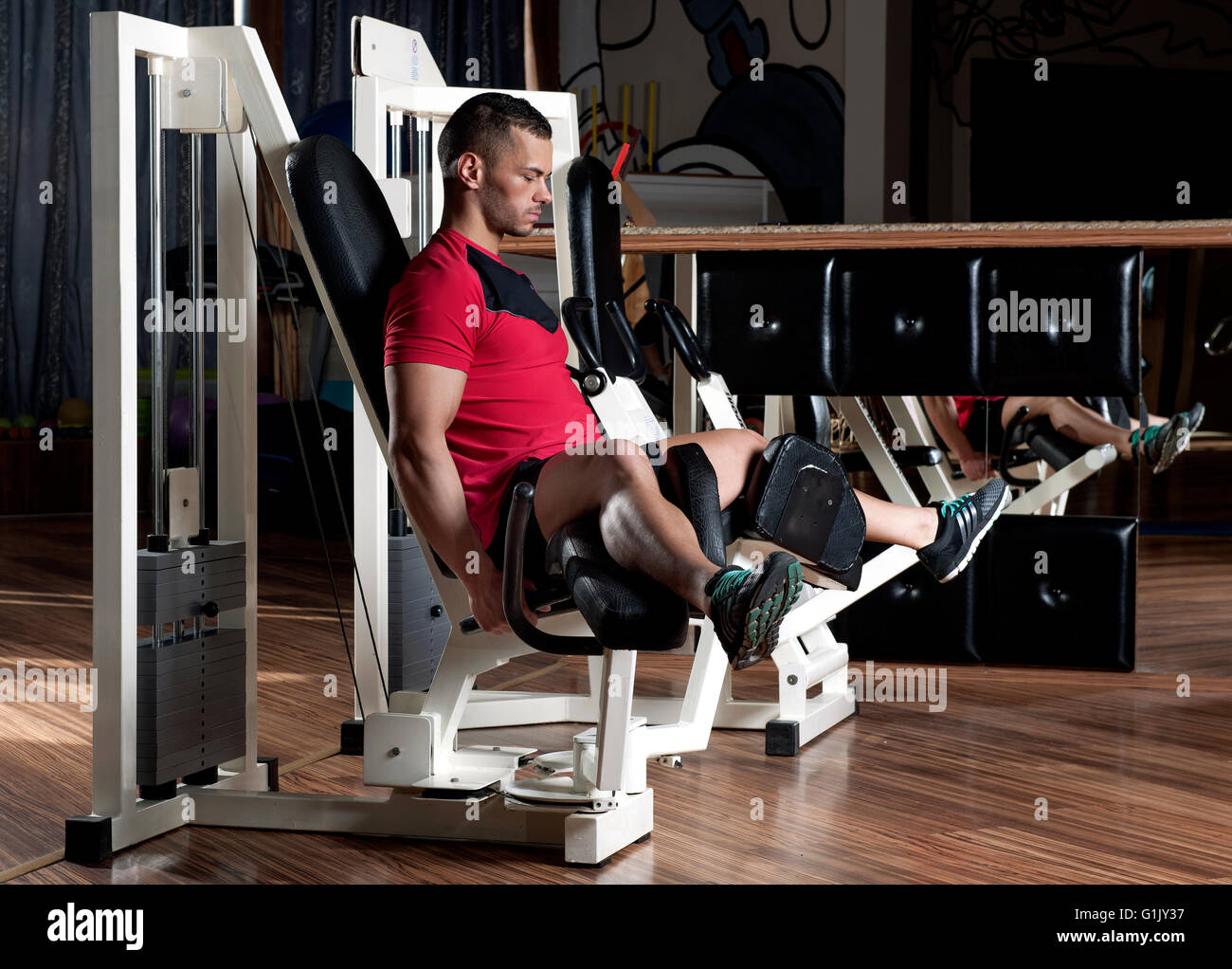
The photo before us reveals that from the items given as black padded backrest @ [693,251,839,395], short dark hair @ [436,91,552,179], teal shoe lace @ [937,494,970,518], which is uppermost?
short dark hair @ [436,91,552,179]

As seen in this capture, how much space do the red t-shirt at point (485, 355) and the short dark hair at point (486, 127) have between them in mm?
105

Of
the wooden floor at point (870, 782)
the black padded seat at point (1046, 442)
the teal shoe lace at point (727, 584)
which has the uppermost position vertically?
the black padded seat at point (1046, 442)

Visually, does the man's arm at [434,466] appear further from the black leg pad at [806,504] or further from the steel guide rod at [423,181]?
the steel guide rod at [423,181]

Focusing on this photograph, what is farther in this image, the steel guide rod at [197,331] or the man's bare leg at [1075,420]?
the man's bare leg at [1075,420]

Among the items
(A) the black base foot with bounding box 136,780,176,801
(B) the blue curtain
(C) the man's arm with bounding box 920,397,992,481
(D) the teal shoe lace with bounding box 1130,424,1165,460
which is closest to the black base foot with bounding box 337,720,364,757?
(A) the black base foot with bounding box 136,780,176,801

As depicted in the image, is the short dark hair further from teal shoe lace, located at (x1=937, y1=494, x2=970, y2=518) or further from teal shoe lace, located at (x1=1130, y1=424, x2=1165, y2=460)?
teal shoe lace, located at (x1=1130, y1=424, x2=1165, y2=460)

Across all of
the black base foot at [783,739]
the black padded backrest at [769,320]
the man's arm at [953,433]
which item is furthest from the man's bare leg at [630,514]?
the man's arm at [953,433]

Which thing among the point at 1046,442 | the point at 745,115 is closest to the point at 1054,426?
the point at 1046,442

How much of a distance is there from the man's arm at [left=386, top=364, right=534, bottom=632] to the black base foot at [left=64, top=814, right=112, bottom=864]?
517 millimetres

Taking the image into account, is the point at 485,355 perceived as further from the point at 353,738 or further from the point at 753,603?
the point at 353,738

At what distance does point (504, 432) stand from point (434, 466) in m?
0.14

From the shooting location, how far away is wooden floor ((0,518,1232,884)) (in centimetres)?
165

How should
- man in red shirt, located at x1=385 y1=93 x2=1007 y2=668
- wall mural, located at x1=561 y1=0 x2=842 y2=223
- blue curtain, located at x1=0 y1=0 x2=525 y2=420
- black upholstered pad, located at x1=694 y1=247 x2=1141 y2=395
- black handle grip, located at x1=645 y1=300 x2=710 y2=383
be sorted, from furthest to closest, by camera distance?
1. wall mural, located at x1=561 y1=0 x2=842 y2=223
2. blue curtain, located at x1=0 y1=0 x2=525 y2=420
3. black upholstered pad, located at x1=694 y1=247 x2=1141 y2=395
4. black handle grip, located at x1=645 y1=300 x2=710 y2=383
5. man in red shirt, located at x1=385 y1=93 x2=1007 y2=668

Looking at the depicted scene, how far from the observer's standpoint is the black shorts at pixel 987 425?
268cm
